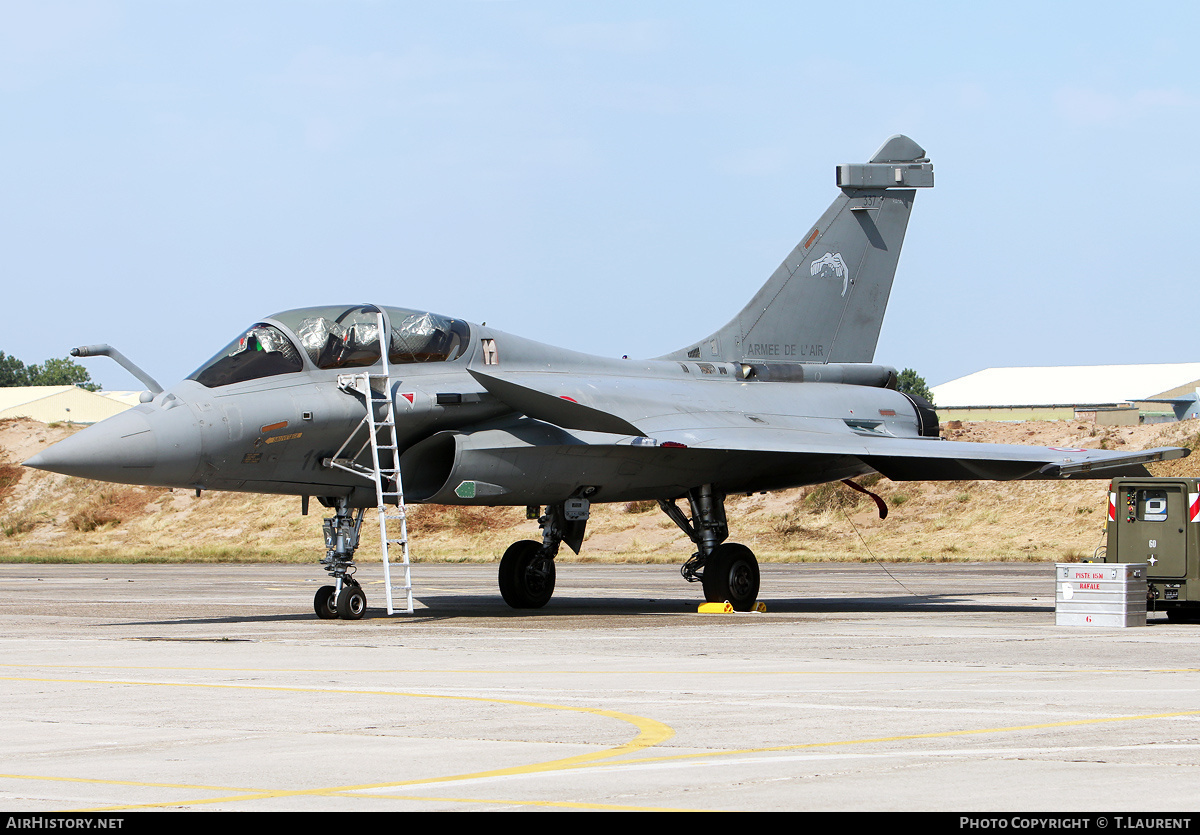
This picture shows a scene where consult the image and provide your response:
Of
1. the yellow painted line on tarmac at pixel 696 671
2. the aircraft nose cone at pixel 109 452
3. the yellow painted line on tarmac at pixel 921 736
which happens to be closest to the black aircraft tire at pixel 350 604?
the aircraft nose cone at pixel 109 452

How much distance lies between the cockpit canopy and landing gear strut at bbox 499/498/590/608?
3.40 metres

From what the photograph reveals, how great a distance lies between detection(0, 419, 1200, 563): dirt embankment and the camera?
138ft

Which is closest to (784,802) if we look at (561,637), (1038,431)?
(561,637)

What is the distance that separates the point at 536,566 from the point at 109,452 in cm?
682

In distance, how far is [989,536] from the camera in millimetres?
42656

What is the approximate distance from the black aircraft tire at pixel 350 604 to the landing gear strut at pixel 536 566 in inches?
128

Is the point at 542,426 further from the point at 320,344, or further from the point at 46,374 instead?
the point at 46,374

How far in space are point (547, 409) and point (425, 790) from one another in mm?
11729

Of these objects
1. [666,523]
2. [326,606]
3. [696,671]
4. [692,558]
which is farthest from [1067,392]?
[696,671]

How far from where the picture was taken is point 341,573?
648 inches

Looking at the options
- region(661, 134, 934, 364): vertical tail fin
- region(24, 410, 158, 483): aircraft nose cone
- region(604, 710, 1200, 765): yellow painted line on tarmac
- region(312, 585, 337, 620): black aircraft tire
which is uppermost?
region(661, 134, 934, 364): vertical tail fin

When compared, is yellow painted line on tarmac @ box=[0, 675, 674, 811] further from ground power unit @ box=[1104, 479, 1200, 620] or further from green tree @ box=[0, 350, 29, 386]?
green tree @ box=[0, 350, 29, 386]

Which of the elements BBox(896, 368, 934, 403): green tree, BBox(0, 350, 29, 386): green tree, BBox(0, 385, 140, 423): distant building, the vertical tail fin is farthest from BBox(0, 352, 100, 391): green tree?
the vertical tail fin

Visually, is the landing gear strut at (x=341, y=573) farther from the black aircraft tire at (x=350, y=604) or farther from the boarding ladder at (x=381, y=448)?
the boarding ladder at (x=381, y=448)
